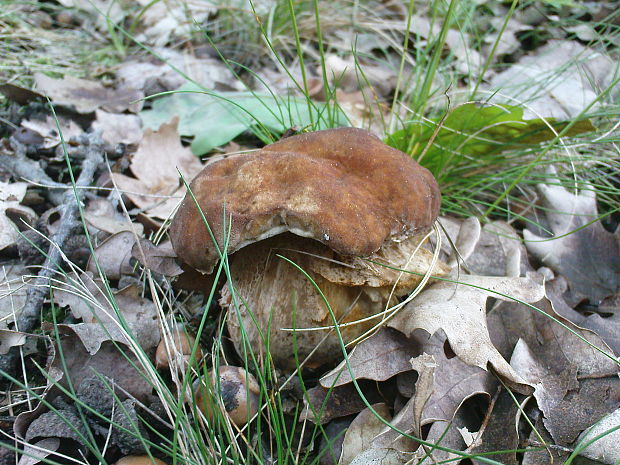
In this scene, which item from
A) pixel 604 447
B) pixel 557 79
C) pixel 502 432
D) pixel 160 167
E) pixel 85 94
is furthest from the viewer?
pixel 557 79

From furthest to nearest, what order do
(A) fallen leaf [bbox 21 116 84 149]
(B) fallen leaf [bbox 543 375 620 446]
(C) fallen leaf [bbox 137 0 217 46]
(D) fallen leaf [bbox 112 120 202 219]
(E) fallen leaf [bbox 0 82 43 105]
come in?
(C) fallen leaf [bbox 137 0 217 46]
(E) fallen leaf [bbox 0 82 43 105]
(A) fallen leaf [bbox 21 116 84 149]
(D) fallen leaf [bbox 112 120 202 219]
(B) fallen leaf [bbox 543 375 620 446]

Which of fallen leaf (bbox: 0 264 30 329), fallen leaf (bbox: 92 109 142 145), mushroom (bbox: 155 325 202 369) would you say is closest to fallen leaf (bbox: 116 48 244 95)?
fallen leaf (bbox: 92 109 142 145)

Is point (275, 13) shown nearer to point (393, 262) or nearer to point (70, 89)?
point (70, 89)

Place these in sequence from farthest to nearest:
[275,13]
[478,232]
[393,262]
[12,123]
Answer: [275,13] → [12,123] → [478,232] → [393,262]

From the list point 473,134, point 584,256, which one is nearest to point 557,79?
point 473,134

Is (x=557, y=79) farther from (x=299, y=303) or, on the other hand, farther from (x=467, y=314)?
(x=299, y=303)

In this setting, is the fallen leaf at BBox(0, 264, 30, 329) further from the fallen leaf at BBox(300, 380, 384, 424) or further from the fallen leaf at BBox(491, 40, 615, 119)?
the fallen leaf at BBox(491, 40, 615, 119)

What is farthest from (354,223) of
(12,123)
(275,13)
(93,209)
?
(275,13)
